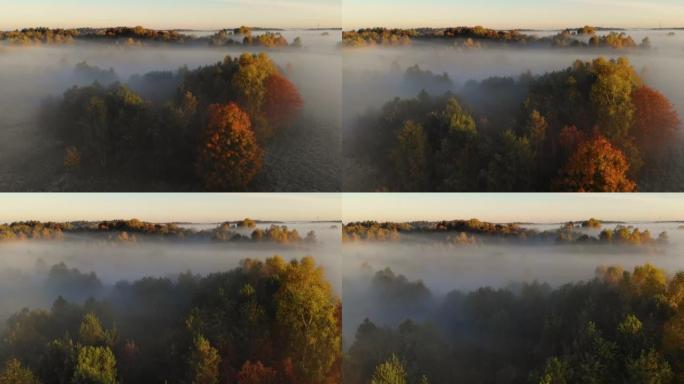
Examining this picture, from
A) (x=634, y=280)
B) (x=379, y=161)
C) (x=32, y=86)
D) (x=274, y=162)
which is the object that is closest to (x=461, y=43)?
(x=379, y=161)

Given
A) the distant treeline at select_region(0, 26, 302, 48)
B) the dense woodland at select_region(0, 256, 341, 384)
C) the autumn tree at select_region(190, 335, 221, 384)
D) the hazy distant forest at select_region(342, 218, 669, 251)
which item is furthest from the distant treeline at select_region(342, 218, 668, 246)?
the distant treeline at select_region(0, 26, 302, 48)

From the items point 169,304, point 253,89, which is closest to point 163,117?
point 253,89

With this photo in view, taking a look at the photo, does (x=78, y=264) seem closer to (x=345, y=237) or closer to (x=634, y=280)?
(x=345, y=237)

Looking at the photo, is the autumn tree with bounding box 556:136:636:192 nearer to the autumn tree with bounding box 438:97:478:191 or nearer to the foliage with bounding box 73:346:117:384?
the autumn tree with bounding box 438:97:478:191

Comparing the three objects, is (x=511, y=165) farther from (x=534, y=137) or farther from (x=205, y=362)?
(x=205, y=362)

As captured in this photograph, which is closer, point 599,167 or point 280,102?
point 599,167

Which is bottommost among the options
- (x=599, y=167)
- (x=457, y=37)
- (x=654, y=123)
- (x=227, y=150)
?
(x=599, y=167)

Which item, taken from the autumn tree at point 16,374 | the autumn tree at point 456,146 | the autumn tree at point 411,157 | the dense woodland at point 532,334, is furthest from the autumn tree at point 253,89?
the autumn tree at point 16,374
